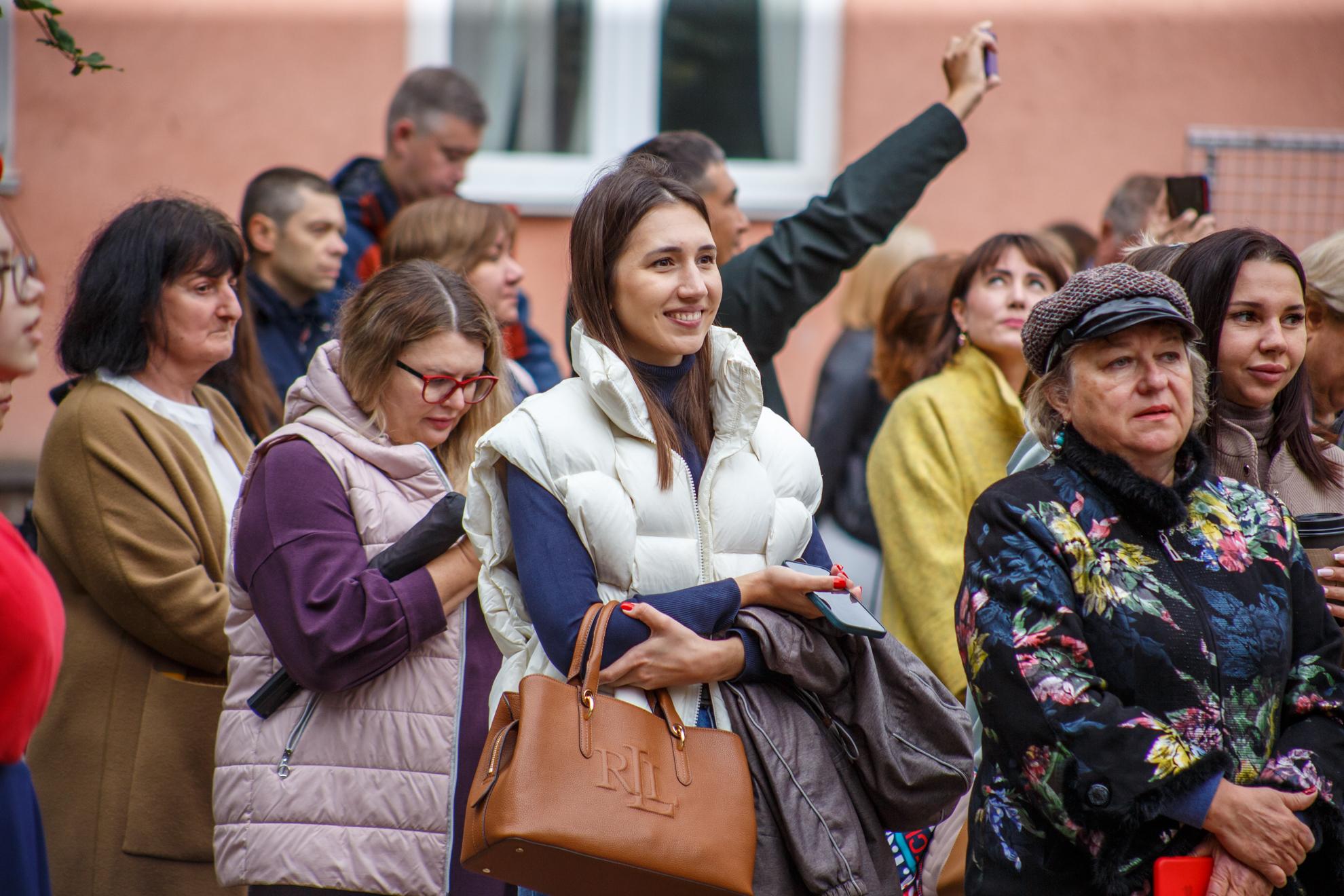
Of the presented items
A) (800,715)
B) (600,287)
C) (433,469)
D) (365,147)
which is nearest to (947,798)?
(800,715)

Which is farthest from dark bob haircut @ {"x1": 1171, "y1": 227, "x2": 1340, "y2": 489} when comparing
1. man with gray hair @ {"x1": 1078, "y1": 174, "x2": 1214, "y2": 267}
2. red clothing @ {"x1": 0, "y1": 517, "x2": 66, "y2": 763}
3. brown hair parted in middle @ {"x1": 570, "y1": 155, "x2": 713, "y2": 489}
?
red clothing @ {"x1": 0, "y1": 517, "x2": 66, "y2": 763}

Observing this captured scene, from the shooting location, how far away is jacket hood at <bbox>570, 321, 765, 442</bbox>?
8.59 ft

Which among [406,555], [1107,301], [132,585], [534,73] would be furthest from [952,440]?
[534,73]

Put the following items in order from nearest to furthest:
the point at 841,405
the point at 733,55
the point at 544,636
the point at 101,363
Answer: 1. the point at 544,636
2. the point at 101,363
3. the point at 841,405
4. the point at 733,55

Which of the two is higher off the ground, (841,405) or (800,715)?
(841,405)

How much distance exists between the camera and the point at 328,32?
276 inches

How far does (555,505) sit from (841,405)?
3098mm

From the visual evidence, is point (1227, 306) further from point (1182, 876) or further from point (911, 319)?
point (911, 319)

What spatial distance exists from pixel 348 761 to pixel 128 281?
1432 millimetres

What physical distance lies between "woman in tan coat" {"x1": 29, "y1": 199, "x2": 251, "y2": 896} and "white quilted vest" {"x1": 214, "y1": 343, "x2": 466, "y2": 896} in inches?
16.1

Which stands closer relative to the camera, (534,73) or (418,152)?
(418,152)

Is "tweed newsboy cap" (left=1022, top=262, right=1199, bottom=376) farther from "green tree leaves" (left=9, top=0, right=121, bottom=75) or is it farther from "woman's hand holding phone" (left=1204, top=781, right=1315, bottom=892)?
"green tree leaves" (left=9, top=0, right=121, bottom=75)

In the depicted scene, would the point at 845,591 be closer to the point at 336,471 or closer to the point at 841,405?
the point at 336,471

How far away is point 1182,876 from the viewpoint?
2.51 metres
